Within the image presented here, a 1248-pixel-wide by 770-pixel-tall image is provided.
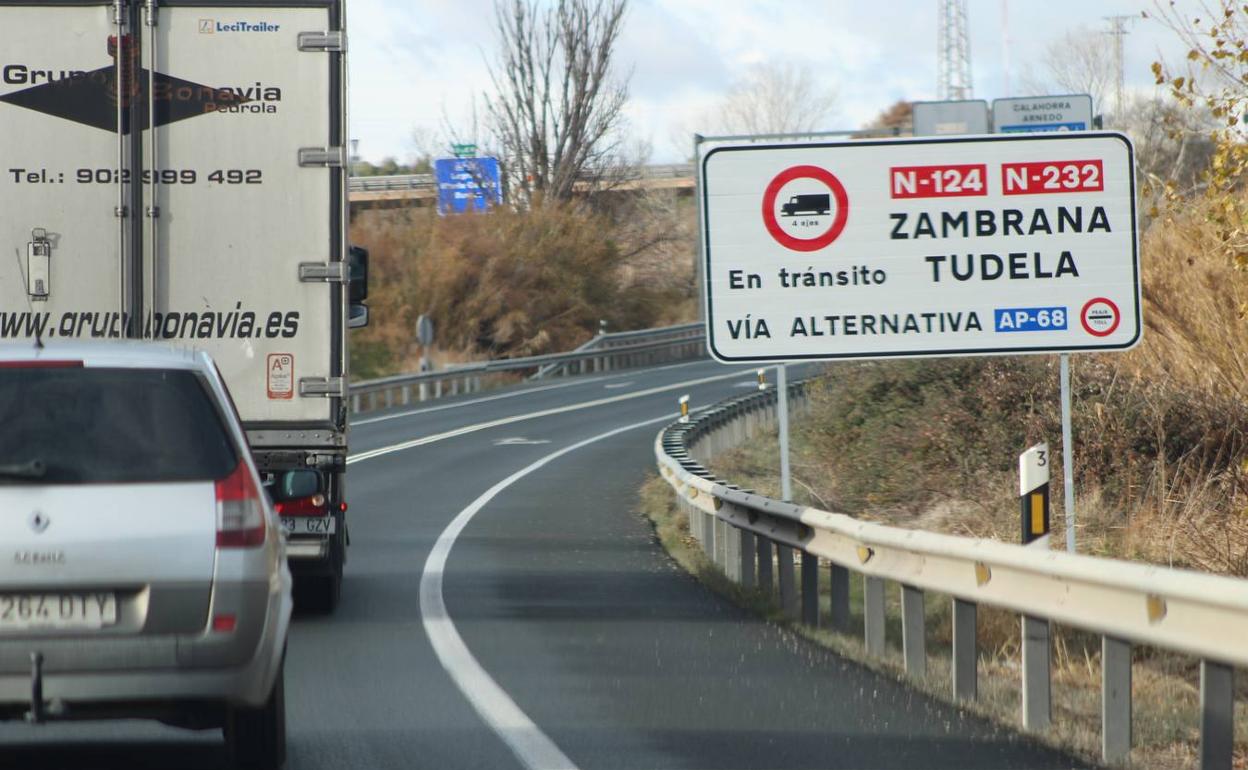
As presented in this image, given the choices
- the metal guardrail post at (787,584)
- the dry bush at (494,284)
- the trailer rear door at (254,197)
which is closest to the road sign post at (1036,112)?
the dry bush at (494,284)

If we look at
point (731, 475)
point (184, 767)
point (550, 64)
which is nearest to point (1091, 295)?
point (184, 767)

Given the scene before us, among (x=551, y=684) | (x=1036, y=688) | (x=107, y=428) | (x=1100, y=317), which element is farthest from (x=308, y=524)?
(x=1100, y=317)

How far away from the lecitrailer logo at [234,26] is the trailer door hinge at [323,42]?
0.18 m

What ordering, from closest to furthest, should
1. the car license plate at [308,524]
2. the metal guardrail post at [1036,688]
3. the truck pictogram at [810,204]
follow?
1. the metal guardrail post at [1036,688]
2. the car license plate at [308,524]
3. the truck pictogram at [810,204]

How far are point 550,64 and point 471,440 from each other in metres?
38.0

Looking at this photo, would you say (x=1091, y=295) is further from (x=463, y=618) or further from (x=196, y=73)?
(x=196, y=73)

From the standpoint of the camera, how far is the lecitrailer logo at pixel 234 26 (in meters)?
10.8

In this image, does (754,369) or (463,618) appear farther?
(754,369)

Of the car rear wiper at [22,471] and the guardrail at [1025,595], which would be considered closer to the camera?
the car rear wiper at [22,471]

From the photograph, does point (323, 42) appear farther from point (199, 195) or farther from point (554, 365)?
point (554, 365)

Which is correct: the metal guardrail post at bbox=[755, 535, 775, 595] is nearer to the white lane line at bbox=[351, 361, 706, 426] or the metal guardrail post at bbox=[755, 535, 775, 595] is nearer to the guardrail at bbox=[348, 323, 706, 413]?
the white lane line at bbox=[351, 361, 706, 426]

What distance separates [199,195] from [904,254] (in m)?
4.90

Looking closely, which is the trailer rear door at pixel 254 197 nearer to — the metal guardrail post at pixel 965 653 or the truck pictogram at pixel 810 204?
the truck pictogram at pixel 810 204

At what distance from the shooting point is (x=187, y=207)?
10812 millimetres
